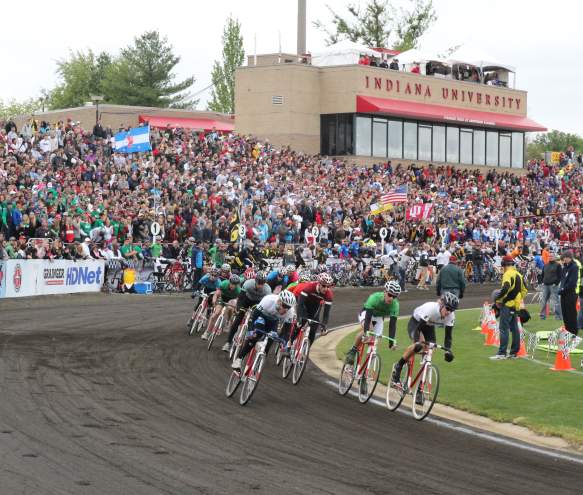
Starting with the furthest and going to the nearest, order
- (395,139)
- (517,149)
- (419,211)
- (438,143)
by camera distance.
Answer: (517,149) → (438,143) → (395,139) → (419,211)

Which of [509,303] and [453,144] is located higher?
[453,144]

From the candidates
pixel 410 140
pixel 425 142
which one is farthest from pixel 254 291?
pixel 425 142

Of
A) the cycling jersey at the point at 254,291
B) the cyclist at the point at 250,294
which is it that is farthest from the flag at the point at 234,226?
the cycling jersey at the point at 254,291

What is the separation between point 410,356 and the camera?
16562mm

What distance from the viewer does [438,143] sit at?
207 feet

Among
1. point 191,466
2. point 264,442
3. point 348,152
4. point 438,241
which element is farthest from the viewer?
point 348,152

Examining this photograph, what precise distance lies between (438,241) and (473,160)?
19534 mm

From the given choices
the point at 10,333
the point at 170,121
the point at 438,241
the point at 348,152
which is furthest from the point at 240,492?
the point at 170,121

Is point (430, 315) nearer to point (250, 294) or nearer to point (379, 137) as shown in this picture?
point (250, 294)

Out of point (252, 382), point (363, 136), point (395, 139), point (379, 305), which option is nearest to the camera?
point (252, 382)

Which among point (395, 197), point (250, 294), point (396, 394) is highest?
point (395, 197)

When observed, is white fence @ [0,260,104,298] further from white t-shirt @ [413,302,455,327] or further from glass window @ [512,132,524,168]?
glass window @ [512,132,524,168]

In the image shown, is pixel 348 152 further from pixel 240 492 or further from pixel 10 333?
pixel 240 492

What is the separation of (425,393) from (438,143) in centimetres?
4797
